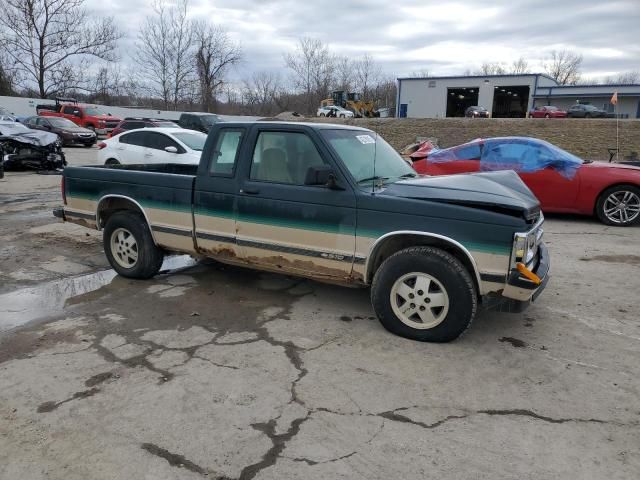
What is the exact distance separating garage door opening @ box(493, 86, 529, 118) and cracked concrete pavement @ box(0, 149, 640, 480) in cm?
5439

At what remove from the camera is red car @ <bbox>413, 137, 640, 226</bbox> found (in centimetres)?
858

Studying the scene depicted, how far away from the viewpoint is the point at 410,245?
4215 mm

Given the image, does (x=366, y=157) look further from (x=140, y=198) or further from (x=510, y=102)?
(x=510, y=102)

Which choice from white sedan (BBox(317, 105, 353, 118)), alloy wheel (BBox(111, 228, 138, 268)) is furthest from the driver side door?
white sedan (BBox(317, 105, 353, 118))

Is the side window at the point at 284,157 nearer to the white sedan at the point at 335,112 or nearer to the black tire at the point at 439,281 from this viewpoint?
the black tire at the point at 439,281

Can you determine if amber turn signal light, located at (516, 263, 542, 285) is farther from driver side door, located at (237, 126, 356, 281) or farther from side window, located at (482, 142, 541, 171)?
side window, located at (482, 142, 541, 171)

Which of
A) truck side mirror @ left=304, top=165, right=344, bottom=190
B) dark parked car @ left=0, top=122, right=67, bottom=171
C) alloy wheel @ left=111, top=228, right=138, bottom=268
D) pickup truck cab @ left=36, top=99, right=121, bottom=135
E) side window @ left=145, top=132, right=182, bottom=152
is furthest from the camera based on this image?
pickup truck cab @ left=36, top=99, right=121, bottom=135

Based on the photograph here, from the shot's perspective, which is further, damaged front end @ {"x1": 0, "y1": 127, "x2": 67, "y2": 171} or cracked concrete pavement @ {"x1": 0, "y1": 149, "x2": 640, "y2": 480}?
damaged front end @ {"x1": 0, "y1": 127, "x2": 67, "y2": 171}

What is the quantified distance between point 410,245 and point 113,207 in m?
3.62

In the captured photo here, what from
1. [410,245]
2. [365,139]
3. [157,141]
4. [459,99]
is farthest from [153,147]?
[459,99]

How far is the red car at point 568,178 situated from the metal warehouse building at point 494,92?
4226cm

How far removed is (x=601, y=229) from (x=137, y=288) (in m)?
7.45

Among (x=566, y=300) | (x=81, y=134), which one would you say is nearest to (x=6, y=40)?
(x=81, y=134)

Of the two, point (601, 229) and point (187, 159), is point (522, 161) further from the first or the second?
point (187, 159)
